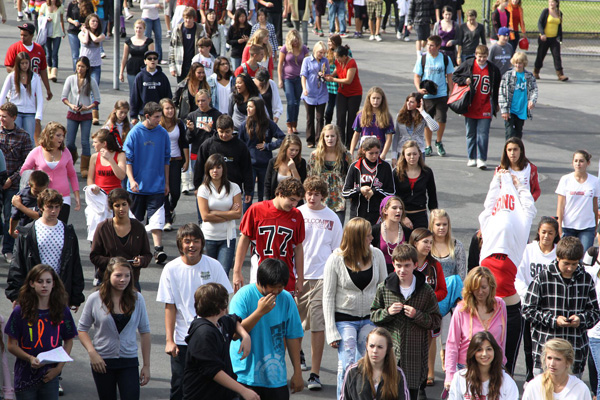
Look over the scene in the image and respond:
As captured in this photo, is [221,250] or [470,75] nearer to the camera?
[221,250]

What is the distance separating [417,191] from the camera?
33.3ft

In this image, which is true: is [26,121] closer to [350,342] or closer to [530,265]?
[350,342]

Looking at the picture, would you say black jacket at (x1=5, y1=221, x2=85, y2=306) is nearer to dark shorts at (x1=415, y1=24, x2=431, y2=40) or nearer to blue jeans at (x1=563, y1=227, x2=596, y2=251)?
blue jeans at (x1=563, y1=227, x2=596, y2=251)

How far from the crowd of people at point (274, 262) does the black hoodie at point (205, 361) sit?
0.01 m

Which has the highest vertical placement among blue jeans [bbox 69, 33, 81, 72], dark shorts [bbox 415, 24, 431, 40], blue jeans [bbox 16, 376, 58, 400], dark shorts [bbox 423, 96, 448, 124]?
dark shorts [bbox 415, 24, 431, 40]

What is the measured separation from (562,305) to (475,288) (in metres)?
0.84

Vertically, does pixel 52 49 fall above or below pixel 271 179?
above

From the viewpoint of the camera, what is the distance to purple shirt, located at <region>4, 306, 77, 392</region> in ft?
22.0

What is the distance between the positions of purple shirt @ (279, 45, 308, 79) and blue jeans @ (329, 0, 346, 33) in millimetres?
10953

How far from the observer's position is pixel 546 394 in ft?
21.8

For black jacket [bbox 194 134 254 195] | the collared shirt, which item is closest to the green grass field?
the collared shirt

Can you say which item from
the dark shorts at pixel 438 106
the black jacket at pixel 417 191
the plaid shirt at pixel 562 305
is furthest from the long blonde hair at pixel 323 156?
the dark shorts at pixel 438 106

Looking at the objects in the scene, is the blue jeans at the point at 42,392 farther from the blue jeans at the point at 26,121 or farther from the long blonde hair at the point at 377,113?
the blue jeans at the point at 26,121

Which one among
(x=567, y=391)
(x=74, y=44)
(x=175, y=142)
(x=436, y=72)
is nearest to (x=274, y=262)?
(x=567, y=391)
